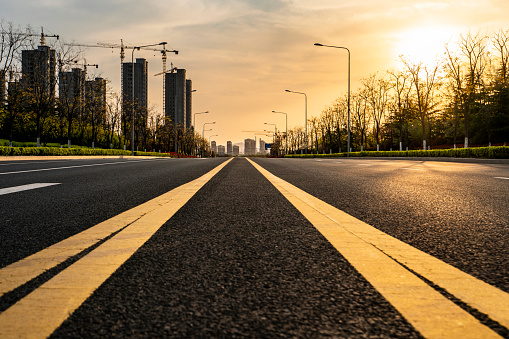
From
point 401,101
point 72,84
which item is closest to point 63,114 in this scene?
point 72,84

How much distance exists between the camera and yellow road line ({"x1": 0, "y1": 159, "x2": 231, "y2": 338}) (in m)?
1.14

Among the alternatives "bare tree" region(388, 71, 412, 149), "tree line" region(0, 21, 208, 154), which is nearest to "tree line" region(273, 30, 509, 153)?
"bare tree" region(388, 71, 412, 149)

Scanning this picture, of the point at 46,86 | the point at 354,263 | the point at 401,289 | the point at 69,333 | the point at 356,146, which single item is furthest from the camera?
the point at 356,146

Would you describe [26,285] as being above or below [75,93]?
below

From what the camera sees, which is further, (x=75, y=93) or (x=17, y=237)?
(x=75, y=93)

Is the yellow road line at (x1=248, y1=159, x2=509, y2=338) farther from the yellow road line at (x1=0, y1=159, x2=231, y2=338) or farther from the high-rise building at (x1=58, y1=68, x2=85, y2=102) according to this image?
the high-rise building at (x1=58, y1=68, x2=85, y2=102)

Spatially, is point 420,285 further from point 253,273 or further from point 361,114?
point 361,114

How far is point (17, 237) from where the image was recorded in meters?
2.40

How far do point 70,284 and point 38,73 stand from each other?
45.5 m

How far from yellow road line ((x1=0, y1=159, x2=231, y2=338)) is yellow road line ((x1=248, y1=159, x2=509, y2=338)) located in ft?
3.52

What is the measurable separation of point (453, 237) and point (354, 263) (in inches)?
40.1

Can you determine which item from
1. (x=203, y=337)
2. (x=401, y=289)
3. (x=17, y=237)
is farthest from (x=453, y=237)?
(x=17, y=237)

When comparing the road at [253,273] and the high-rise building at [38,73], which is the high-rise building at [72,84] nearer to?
the high-rise building at [38,73]

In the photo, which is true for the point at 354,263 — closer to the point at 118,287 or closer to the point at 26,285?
the point at 118,287
